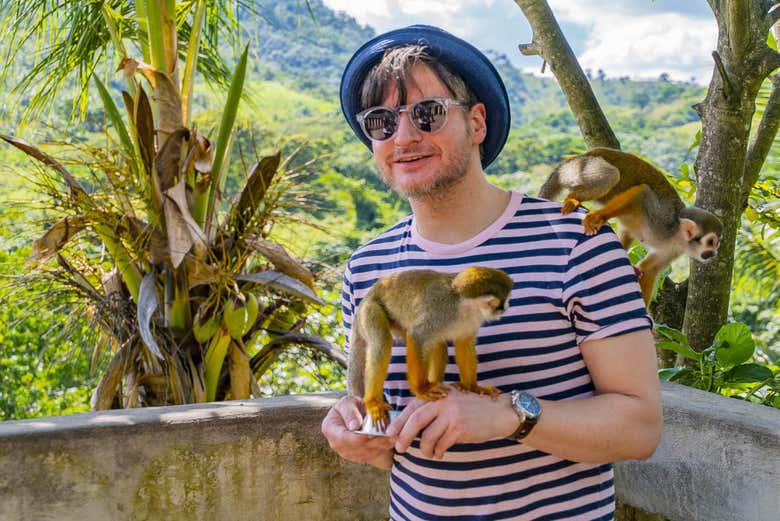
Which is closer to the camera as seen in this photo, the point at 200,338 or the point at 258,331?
the point at 200,338

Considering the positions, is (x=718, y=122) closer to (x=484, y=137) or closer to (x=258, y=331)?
(x=484, y=137)

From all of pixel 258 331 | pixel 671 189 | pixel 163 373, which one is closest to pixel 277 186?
pixel 258 331

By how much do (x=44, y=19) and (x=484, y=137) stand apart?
2.45 m

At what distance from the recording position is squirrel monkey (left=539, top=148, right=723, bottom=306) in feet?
5.59

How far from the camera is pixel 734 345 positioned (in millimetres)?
1895

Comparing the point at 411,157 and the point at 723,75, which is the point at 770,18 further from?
the point at 411,157

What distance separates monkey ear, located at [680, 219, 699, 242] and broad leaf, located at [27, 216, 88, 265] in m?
1.89

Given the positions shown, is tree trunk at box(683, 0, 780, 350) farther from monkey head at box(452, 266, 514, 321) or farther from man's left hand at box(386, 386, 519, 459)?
man's left hand at box(386, 386, 519, 459)

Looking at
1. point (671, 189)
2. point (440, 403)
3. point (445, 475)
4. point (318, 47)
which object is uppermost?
point (318, 47)

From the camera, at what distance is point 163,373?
2.71 m

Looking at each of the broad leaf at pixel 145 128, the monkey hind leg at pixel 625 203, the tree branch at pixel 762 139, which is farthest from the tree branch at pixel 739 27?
the broad leaf at pixel 145 128

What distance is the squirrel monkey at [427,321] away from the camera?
1.00m

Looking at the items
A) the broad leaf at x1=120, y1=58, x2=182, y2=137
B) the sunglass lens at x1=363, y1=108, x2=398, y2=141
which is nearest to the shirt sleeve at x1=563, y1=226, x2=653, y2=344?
the sunglass lens at x1=363, y1=108, x2=398, y2=141

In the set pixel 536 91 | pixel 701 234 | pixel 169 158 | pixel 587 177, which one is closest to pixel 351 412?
pixel 587 177
